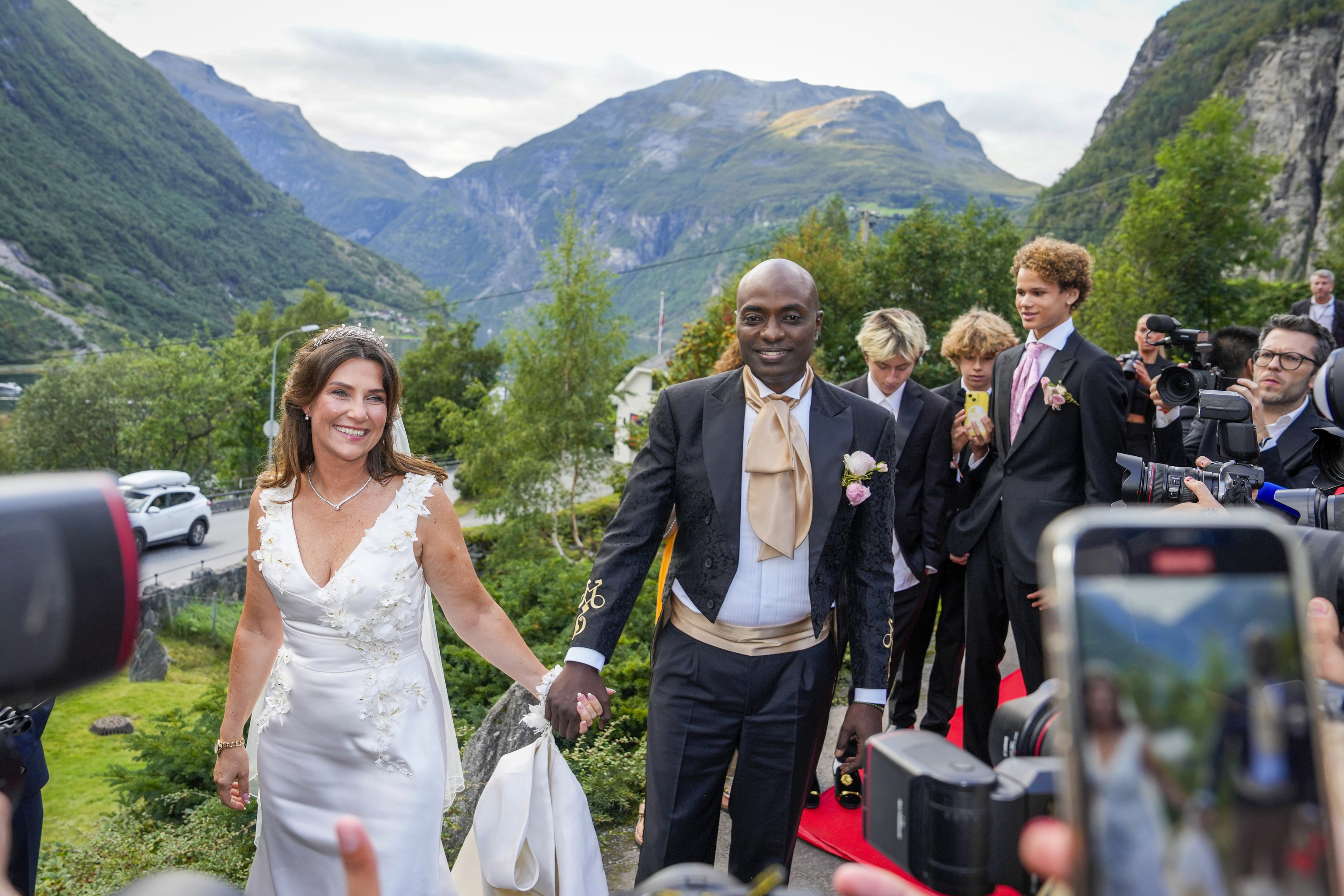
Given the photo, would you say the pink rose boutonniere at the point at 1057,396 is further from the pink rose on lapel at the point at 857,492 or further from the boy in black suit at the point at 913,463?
the pink rose on lapel at the point at 857,492

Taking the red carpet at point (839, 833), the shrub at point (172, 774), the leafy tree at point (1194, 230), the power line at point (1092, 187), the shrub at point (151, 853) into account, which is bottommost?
the shrub at point (172, 774)

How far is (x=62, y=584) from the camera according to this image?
90 cm

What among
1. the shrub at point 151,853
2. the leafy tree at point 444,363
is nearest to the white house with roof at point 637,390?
the leafy tree at point 444,363

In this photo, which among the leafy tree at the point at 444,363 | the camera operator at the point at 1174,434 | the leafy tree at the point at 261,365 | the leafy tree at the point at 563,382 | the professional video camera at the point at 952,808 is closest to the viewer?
the professional video camera at the point at 952,808

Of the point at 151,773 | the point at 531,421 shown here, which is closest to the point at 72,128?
the point at 531,421

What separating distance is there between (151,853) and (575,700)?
300 centimetres

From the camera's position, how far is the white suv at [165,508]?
29578 millimetres

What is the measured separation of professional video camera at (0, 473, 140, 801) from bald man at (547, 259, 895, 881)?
6.03ft

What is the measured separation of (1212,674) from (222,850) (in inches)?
175

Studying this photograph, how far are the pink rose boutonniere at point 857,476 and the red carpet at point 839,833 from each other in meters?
1.67

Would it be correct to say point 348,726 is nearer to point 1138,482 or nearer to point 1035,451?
point 1138,482

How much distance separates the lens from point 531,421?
71.0ft

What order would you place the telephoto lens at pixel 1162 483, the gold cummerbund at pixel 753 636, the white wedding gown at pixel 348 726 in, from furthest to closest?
the telephoto lens at pixel 1162 483 → the white wedding gown at pixel 348 726 → the gold cummerbund at pixel 753 636

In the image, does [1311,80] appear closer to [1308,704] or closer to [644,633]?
[644,633]
